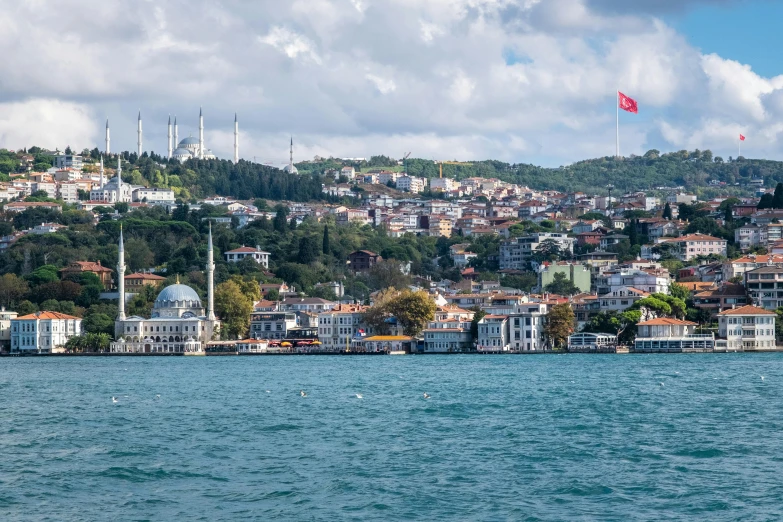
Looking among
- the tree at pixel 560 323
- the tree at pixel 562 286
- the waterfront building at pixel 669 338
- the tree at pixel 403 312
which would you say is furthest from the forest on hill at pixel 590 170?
the waterfront building at pixel 669 338

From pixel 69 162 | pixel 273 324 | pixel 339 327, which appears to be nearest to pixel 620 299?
pixel 339 327

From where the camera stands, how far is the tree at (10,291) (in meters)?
75.5

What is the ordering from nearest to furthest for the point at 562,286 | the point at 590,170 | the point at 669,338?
the point at 669,338 → the point at 562,286 → the point at 590,170

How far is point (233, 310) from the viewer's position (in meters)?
70.4

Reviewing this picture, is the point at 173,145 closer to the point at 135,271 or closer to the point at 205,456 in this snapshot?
the point at 135,271

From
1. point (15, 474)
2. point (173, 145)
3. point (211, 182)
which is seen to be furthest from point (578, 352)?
point (173, 145)

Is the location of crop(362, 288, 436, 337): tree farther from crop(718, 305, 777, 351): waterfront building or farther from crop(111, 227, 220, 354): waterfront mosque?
crop(718, 305, 777, 351): waterfront building

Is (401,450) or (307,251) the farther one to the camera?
(307,251)

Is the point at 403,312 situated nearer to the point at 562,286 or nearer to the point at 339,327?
the point at 339,327

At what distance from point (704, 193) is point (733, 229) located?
6557 cm

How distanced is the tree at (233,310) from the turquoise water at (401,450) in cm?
3066

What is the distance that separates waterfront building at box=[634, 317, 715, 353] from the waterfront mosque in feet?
73.1

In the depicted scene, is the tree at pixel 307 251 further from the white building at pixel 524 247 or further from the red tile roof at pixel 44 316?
the red tile roof at pixel 44 316

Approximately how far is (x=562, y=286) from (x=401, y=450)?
52.5 meters
